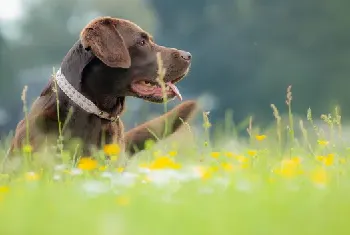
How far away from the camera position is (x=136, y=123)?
5.68 meters

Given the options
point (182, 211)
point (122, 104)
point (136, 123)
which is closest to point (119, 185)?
point (182, 211)

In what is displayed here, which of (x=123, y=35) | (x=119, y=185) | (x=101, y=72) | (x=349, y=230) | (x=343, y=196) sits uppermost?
(x=123, y=35)

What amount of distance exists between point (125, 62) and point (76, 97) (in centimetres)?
46

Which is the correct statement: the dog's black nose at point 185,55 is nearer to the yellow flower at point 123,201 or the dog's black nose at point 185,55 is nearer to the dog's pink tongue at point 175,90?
the dog's pink tongue at point 175,90

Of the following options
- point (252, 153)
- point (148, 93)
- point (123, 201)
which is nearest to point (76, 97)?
point (148, 93)

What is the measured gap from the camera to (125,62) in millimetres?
4637

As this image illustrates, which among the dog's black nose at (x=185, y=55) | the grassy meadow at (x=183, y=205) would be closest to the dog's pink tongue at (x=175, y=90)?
the dog's black nose at (x=185, y=55)

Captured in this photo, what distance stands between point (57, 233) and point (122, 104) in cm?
326

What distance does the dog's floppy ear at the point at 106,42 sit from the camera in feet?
15.0

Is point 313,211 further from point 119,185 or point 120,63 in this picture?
point 120,63

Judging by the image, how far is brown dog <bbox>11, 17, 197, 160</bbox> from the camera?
4.43 meters

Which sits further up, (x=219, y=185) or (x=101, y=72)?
(x=101, y=72)

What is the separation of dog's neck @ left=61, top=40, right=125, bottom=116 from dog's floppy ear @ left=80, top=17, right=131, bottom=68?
0.24 feet

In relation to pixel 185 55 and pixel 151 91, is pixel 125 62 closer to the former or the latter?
pixel 151 91
